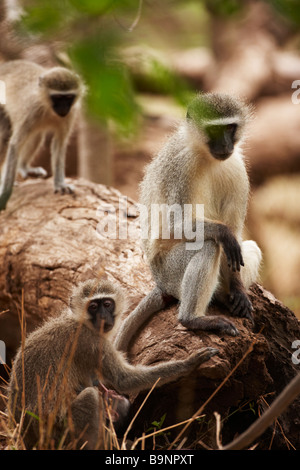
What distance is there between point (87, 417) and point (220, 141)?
91.2 inches

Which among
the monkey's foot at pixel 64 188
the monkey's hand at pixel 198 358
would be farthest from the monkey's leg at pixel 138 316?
the monkey's foot at pixel 64 188

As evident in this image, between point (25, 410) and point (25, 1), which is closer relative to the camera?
point (25, 1)

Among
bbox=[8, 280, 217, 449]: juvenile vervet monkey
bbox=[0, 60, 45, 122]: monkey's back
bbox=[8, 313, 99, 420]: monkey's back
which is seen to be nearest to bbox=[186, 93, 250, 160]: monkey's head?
bbox=[8, 280, 217, 449]: juvenile vervet monkey

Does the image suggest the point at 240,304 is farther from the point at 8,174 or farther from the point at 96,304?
the point at 8,174

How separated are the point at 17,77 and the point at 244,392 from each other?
550 centimetres

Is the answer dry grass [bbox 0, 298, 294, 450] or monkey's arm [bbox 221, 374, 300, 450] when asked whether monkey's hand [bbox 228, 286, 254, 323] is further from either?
monkey's arm [bbox 221, 374, 300, 450]

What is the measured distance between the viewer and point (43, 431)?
3.60 metres

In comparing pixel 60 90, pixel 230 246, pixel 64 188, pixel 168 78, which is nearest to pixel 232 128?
pixel 230 246

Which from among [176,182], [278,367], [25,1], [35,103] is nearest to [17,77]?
[35,103]

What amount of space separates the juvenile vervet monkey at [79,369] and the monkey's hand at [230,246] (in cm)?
82

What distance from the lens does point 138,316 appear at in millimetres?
4852

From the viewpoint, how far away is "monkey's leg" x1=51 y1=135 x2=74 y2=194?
284 inches
